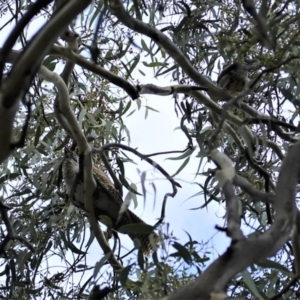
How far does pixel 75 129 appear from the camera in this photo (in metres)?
1.91

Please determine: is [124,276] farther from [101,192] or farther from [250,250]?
[101,192]

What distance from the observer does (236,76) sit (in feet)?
7.23

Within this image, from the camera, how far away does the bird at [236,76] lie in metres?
2.17

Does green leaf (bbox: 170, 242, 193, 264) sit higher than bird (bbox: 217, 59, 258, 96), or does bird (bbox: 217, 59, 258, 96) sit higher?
bird (bbox: 217, 59, 258, 96)

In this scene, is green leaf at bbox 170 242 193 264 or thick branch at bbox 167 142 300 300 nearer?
thick branch at bbox 167 142 300 300

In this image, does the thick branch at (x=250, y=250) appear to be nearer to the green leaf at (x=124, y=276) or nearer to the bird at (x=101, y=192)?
the green leaf at (x=124, y=276)

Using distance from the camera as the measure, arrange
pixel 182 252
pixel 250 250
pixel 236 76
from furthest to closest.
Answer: pixel 236 76 < pixel 182 252 < pixel 250 250

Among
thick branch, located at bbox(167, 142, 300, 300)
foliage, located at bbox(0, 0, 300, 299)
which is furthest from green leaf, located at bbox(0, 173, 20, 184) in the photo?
thick branch, located at bbox(167, 142, 300, 300)

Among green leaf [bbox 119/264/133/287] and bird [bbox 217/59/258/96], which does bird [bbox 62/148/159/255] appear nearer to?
bird [bbox 217/59/258/96]

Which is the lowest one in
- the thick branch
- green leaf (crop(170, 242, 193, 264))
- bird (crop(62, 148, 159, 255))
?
the thick branch

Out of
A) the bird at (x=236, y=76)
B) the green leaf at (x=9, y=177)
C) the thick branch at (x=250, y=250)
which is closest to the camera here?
the thick branch at (x=250, y=250)

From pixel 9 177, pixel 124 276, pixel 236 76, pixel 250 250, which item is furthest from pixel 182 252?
pixel 9 177

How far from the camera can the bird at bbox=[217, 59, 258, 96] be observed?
217 cm

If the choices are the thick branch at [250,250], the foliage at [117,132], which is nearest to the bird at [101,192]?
the foliage at [117,132]
